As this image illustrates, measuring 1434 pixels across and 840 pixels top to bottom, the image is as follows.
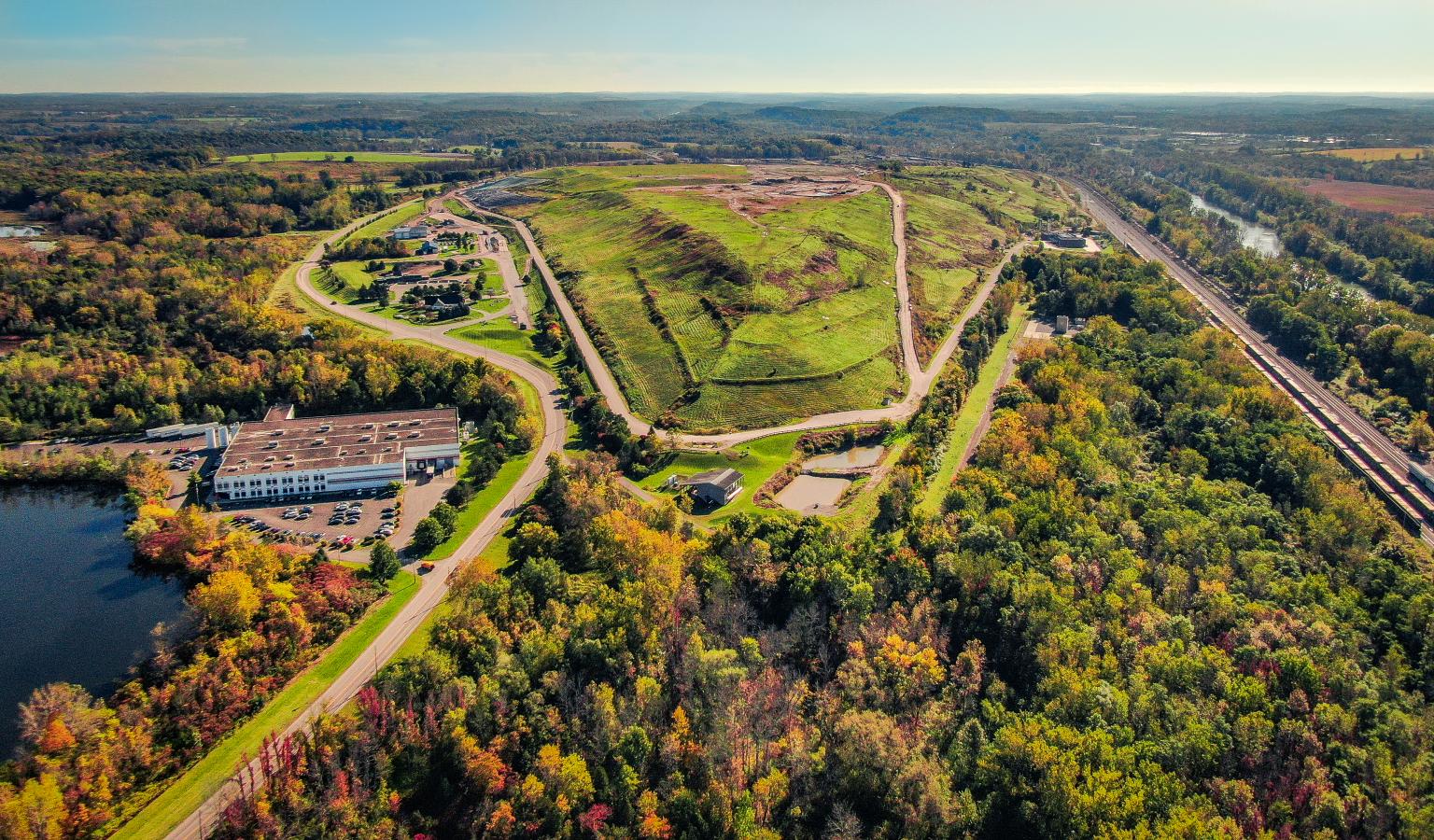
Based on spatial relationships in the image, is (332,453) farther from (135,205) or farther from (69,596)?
(135,205)

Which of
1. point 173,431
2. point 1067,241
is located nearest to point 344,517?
point 173,431

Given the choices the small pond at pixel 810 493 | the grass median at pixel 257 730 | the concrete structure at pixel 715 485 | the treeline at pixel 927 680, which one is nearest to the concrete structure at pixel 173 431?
the grass median at pixel 257 730

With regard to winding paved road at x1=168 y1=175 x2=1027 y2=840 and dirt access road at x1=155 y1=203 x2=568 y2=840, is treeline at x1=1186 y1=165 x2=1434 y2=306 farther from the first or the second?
dirt access road at x1=155 y1=203 x2=568 y2=840

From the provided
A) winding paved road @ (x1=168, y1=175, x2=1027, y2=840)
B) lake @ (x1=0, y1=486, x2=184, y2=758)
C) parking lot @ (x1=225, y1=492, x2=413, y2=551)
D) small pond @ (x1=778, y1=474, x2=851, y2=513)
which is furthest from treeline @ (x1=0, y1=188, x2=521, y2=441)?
small pond @ (x1=778, y1=474, x2=851, y2=513)

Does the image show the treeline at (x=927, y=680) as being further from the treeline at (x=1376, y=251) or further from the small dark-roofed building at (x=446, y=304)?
the treeline at (x=1376, y=251)

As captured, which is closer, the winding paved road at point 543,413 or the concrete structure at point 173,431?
the winding paved road at point 543,413

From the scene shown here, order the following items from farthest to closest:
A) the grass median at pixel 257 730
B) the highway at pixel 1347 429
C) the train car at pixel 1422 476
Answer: the train car at pixel 1422 476, the highway at pixel 1347 429, the grass median at pixel 257 730
